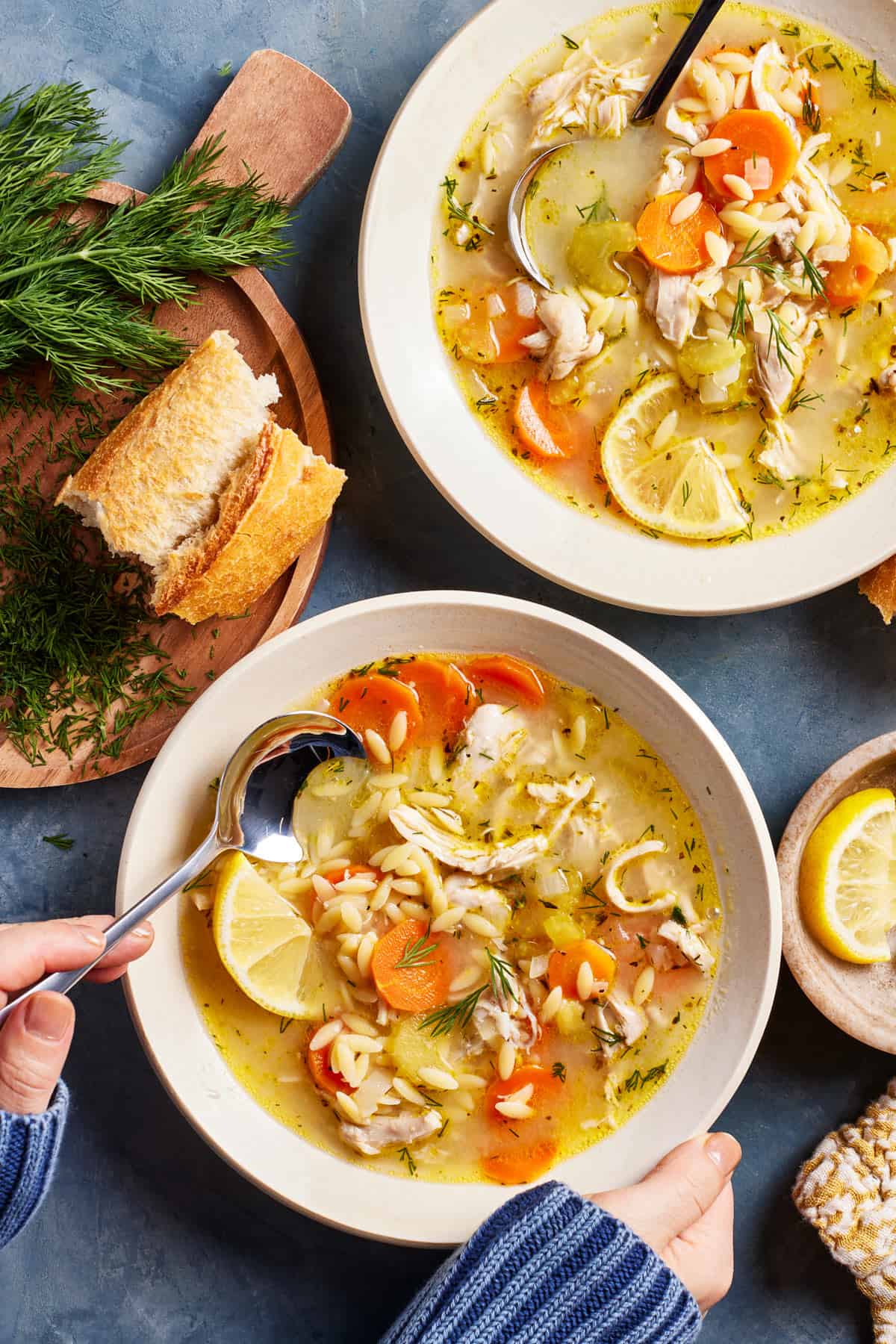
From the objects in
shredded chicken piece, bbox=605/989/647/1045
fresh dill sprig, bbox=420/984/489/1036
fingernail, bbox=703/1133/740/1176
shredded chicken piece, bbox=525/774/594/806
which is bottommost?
fresh dill sprig, bbox=420/984/489/1036

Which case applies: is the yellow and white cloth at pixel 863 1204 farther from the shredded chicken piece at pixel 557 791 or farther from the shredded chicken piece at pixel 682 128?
the shredded chicken piece at pixel 682 128

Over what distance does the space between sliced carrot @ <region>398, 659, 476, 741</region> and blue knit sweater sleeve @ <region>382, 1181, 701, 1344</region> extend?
1272mm

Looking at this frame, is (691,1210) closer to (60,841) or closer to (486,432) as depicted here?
(60,841)

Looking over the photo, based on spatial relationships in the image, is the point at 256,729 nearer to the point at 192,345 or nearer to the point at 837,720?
the point at 192,345

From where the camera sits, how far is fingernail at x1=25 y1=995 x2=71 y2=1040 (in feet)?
7.22

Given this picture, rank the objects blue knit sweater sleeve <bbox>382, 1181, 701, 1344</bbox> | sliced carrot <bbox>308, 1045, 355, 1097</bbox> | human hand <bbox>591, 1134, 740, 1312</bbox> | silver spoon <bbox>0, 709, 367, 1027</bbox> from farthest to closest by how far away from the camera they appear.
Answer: sliced carrot <bbox>308, 1045, 355, 1097</bbox> → silver spoon <bbox>0, 709, 367, 1027</bbox> → human hand <bbox>591, 1134, 740, 1312</bbox> → blue knit sweater sleeve <bbox>382, 1181, 701, 1344</bbox>

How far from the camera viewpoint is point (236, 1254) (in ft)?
10.2

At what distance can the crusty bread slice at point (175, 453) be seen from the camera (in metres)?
2.79

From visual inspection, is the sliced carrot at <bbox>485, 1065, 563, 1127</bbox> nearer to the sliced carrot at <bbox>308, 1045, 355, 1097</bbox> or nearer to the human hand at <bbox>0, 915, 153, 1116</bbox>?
the sliced carrot at <bbox>308, 1045, 355, 1097</bbox>

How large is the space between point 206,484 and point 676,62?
69.4 inches

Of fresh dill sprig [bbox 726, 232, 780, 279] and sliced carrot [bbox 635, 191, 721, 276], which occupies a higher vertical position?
fresh dill sprig [bbox 726, 232, 780, 279]

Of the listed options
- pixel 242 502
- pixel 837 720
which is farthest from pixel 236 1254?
pixel 837 720

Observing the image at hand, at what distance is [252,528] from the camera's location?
2.75m

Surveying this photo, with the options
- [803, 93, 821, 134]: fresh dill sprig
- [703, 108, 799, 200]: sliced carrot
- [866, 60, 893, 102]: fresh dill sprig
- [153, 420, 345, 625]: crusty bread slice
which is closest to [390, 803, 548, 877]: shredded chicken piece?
[153, 420, 345, 625]: crusty bread slice
